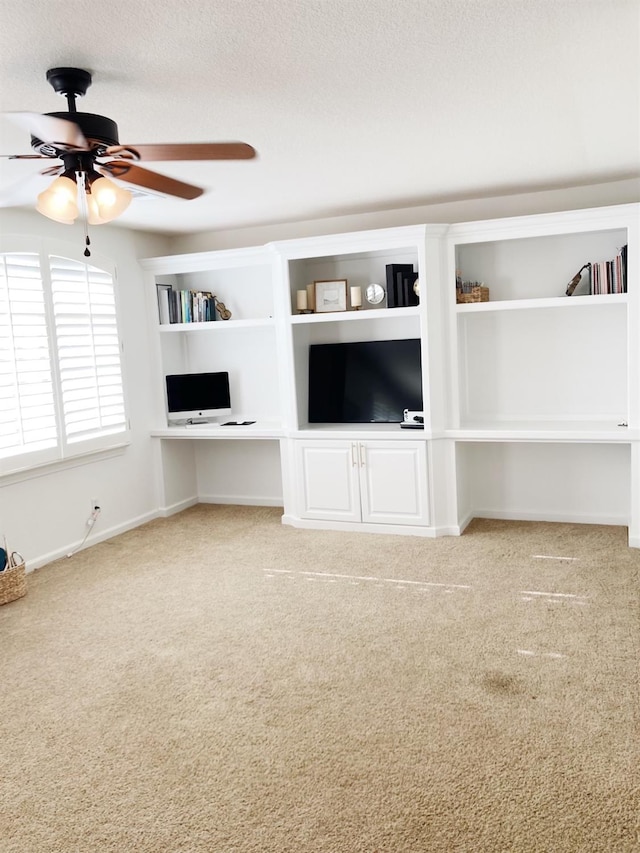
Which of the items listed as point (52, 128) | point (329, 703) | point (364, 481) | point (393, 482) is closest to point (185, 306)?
point (364, 481)

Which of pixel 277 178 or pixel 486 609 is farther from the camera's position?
pixel 277 178

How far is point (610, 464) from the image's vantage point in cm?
514

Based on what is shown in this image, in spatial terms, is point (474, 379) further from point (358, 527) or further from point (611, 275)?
point (358, 527)

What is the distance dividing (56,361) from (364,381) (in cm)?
224

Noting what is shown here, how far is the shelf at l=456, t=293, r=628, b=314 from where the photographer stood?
459 cm

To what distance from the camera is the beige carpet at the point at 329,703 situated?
2178 millimetres

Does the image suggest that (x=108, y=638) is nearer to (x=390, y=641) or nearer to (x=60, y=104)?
(x=390, y=641)

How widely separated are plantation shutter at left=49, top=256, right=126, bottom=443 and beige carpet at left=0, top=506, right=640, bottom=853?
44.0 inches

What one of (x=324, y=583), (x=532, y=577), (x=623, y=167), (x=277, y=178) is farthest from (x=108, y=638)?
(x=623, y=167)

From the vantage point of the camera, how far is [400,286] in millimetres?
5078

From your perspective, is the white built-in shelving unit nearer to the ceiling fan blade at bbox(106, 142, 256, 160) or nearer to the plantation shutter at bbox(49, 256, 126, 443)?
the plantation shutter at bbox(49, 256, 126, 443)

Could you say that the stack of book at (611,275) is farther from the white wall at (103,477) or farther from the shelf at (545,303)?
the white wall at (103,477)

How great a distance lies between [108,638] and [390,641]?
1430 mm

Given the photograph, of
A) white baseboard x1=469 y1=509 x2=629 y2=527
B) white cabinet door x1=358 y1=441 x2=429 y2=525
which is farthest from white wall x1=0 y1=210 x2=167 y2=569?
white baseboard x1=469 y1=509 x2=629 y2=527
